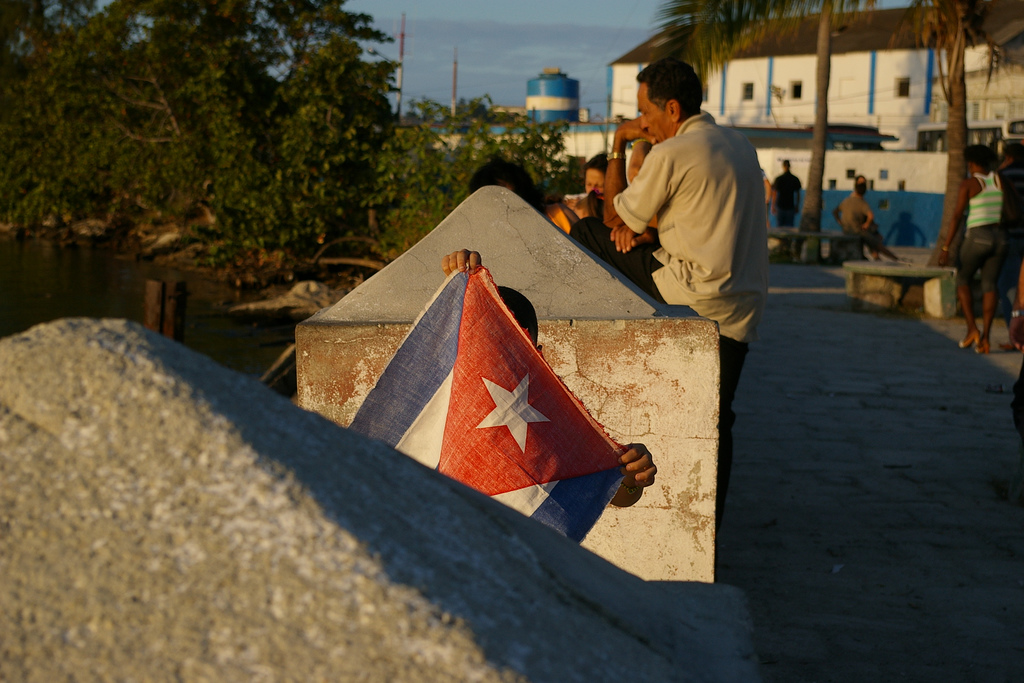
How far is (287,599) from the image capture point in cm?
106

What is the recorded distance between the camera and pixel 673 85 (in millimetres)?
3732

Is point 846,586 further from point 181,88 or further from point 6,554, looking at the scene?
point 181,88

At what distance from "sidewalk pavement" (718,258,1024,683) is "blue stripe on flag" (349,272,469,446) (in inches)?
59.6

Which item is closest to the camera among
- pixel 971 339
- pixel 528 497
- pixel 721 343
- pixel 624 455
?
pixel 528 497

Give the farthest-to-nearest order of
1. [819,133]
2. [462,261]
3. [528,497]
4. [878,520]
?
1. [819,133]
2. [878,520]
3. [462,261]
4. [528,497]

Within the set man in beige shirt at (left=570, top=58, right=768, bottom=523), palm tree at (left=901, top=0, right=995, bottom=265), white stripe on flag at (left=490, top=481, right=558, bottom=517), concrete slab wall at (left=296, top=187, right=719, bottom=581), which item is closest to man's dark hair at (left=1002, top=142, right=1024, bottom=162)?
palm tree at (left=901, top=0, right=995, bottom=265)

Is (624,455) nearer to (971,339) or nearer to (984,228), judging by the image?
(984,228)

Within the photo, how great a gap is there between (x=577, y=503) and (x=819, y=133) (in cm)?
1798

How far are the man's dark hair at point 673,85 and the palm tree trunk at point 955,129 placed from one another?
8833mm

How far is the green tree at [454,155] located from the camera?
1367cm

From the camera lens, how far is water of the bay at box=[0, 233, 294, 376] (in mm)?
14602

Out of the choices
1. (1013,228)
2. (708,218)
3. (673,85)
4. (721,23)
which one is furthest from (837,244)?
(708,218)

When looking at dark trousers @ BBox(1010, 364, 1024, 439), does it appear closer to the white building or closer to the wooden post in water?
the wooden post in water

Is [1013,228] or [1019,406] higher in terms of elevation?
[1013,228]
